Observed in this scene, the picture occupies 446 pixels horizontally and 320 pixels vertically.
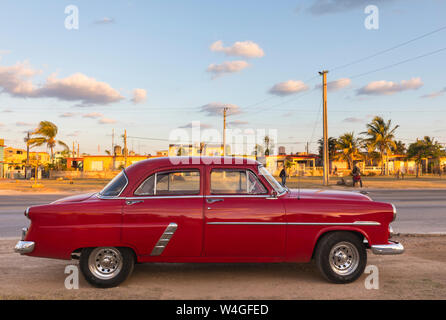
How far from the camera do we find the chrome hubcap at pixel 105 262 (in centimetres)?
509

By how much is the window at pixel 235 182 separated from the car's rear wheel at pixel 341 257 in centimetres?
109

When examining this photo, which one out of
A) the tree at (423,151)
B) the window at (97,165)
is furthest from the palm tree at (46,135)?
the tree at (423,151)

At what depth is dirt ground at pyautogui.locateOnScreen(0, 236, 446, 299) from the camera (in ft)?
15.7

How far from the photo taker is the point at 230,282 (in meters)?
5.36

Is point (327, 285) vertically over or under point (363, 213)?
under

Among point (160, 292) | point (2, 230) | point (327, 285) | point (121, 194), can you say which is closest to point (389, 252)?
point (327, 285)

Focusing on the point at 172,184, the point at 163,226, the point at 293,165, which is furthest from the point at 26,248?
the point at 293,165

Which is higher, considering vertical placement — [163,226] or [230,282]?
[163,226]

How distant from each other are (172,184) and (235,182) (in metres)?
0.87

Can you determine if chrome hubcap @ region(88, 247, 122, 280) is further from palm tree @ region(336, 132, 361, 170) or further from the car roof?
palm tree @ region(336, 132, 361, 170)

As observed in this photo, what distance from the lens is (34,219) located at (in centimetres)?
512

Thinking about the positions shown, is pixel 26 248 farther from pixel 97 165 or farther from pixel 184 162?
pixel 97 165
